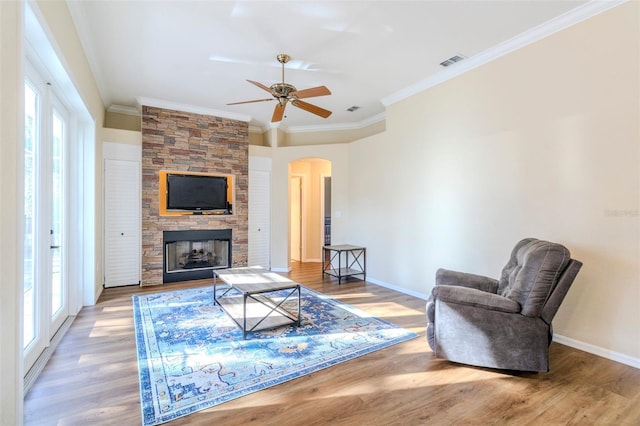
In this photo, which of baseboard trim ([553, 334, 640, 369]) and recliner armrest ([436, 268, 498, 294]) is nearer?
baseboard trim ([553, 334, 640, 369])

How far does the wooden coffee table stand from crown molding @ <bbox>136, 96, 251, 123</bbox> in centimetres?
320

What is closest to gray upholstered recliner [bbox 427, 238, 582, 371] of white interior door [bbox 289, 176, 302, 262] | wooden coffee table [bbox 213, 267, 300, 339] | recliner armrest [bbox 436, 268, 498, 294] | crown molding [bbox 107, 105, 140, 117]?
recliner armrest [bbox 436, 268, 498, 294]

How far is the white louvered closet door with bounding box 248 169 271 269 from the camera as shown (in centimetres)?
633

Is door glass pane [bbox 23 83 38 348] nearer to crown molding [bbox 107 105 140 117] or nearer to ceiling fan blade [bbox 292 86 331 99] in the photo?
ceiling fan blade [bbox 292 86 331 99]

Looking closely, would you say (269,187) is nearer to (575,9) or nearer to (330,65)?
(330,65)

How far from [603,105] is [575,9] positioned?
0.93m

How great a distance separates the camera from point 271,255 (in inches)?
257

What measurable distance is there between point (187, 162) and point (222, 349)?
12.5ft

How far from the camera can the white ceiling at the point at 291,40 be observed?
2900mm

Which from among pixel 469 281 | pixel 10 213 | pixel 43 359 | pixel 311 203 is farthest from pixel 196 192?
pixel 469 281

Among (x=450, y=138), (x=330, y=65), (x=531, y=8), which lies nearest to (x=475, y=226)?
(x=450, y=138)

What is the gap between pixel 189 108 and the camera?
560cm

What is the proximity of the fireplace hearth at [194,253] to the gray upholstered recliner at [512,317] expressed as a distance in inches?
171

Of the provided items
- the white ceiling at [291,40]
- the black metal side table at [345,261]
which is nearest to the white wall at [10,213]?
the white ceiling at [291,40]
